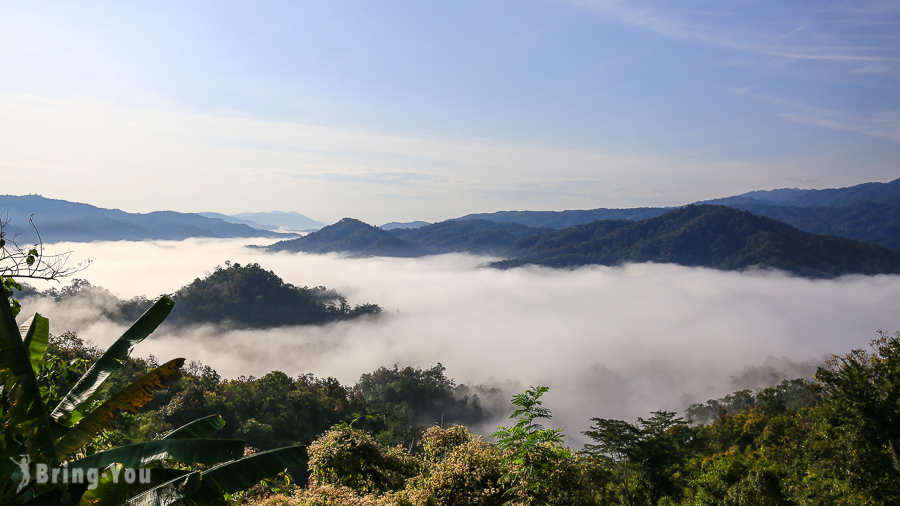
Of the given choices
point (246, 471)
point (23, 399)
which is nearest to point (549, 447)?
point (246, 471)

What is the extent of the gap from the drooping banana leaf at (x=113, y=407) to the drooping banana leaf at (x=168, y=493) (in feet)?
2.35

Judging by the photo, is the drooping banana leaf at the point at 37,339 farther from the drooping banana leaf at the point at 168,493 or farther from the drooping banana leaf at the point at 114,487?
the drooping banana leaf at the point at 168,493

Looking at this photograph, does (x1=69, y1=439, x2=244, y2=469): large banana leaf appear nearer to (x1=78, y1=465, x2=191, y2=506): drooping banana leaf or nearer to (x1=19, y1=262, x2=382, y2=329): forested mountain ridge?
(x1=78, y1=465, x2=191, y2=506): drooping banana leaf

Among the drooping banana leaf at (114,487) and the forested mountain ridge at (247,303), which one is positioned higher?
the drooping banana leaf at (114,487)

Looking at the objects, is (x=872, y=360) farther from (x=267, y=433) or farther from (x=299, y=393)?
(x=299, y=393)

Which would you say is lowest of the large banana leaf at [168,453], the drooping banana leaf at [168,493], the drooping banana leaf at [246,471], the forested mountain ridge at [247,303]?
the forested mountain ridge at [247,303]

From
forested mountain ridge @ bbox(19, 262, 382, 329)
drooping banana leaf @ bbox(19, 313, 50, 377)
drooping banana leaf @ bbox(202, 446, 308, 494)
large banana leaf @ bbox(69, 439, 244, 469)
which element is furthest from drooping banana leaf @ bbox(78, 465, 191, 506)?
forested mountain ridge @ bbox(19, 262, 382, 329)

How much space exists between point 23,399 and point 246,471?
1.85 metres

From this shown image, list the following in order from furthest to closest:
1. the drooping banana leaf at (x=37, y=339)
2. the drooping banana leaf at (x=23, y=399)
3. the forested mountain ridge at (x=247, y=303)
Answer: the forested mountain ridge at (x=247, y=303) < the drooping banana leaf at (x=37, y=339) < the drooping banana leaf at (x=23, y=399)

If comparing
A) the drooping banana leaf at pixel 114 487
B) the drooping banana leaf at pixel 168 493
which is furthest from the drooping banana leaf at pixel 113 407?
the drooping banana leaf at pixel 168 493

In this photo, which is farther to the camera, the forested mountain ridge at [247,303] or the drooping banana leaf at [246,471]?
the forested mountain ridge at [247,303]

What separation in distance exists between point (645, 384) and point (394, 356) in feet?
256

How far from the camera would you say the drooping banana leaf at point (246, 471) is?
405 cm

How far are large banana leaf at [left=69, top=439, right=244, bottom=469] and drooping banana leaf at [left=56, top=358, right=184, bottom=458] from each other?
0.24 m
